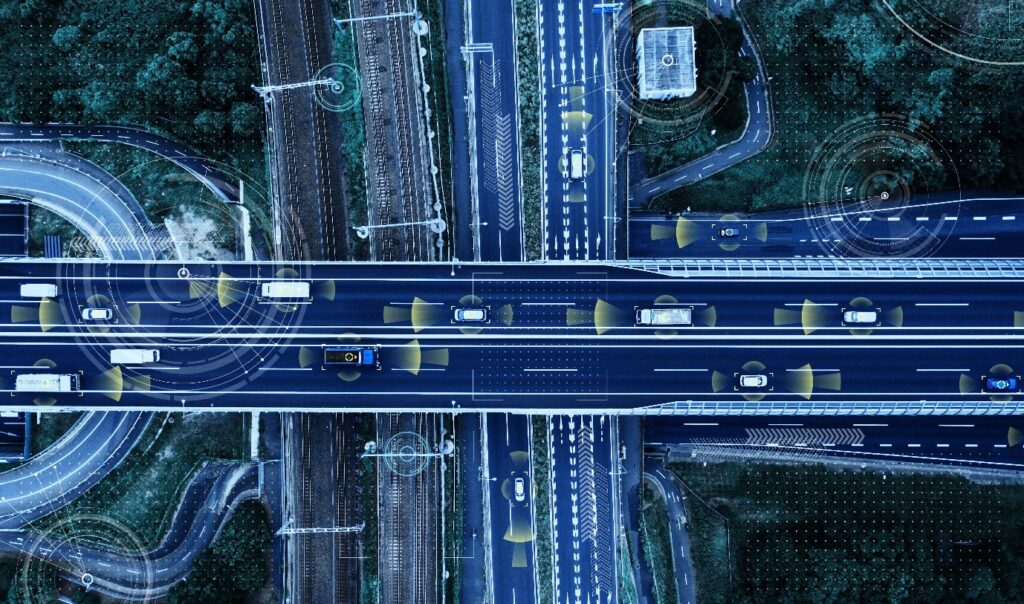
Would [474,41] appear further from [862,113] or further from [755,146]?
[862,113]

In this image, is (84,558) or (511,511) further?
(84,558)

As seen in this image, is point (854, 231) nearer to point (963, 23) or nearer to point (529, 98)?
point (963, 23)

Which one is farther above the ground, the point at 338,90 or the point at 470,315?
the point at 338,90

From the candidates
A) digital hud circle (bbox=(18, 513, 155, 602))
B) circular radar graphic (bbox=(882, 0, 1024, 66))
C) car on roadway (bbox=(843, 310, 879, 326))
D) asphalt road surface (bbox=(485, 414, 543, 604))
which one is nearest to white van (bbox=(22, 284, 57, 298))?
digital hud circle (bbox=(18, 513, 155, 602))

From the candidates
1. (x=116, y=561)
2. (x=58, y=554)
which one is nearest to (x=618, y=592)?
(x=116, y=561)

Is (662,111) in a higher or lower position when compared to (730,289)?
higher

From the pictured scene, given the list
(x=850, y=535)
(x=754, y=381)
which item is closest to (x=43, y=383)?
(x=754, y=381)

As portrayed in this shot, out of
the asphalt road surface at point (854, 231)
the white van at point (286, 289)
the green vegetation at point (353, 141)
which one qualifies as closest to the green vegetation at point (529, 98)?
the asphalt road surface at point (854, 231)
